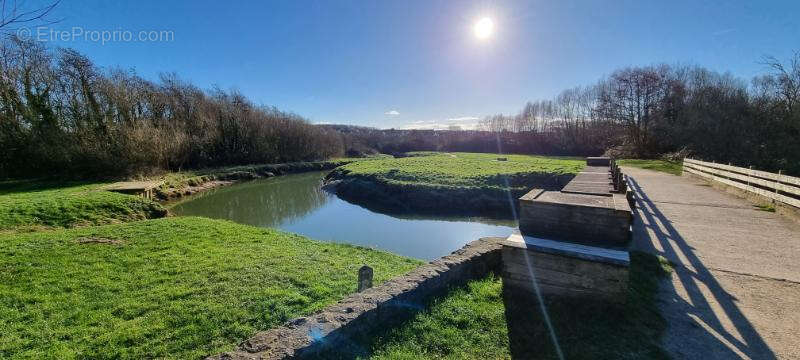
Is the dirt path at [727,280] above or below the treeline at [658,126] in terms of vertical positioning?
below

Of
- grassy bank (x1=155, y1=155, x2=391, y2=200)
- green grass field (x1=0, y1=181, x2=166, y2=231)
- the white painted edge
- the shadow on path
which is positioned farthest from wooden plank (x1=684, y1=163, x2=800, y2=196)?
grassy bank (x1=155, y1=155, x2=391, y2=200)

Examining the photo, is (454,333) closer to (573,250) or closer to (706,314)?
(573,250)

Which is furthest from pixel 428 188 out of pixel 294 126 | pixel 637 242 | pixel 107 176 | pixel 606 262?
pixel 294 126

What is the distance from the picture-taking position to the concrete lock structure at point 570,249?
324 cm

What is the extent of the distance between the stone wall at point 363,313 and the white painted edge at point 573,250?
3.26ft

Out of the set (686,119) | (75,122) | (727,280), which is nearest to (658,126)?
(686,119)

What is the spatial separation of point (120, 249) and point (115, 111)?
2065cm

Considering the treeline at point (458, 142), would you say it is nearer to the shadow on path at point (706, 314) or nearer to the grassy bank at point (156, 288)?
the shadow on path at point (706, 314)

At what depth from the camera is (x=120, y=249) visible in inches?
272

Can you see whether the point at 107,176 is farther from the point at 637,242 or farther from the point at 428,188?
the point at 637,242

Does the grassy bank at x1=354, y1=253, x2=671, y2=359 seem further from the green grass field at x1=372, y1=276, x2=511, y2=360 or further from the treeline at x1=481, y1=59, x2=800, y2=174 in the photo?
the treeline at x1=481, y1=59, x2=800, y2=174

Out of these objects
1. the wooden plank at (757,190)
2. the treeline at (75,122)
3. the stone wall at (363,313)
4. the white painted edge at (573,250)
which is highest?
the treeline at (75,122)

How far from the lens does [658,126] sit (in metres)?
30.7

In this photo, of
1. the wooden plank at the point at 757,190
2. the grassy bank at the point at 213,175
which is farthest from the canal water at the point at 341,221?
the wooden plank at the point at 757,190
